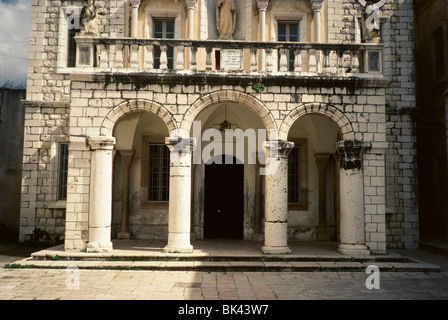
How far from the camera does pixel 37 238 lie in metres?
12.1

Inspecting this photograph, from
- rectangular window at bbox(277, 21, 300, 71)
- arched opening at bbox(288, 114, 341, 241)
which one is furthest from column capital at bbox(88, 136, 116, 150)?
rectangular window at bbox(277, 21, 300, 71)

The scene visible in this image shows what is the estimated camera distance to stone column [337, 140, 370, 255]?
932 centimetres

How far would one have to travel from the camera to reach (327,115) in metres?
9.65

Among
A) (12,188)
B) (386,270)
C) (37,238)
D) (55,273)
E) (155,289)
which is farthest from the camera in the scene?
(12,188)

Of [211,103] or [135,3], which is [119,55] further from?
[135,3]

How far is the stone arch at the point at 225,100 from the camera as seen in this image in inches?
373

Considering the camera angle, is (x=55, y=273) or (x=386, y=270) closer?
(x=55, y=273)

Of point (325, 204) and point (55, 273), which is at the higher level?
point (325, 204)

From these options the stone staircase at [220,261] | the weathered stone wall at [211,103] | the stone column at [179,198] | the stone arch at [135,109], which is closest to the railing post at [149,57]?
the weathered stone wall at [211,103]

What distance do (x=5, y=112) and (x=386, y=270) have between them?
45.9 feet

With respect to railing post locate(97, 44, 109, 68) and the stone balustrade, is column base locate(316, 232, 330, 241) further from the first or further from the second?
railing post locate(97, 44, 109, 68)

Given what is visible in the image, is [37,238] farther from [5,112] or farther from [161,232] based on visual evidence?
[5,112]

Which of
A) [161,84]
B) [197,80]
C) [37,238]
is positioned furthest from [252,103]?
[37,238]

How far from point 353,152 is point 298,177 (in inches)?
129
